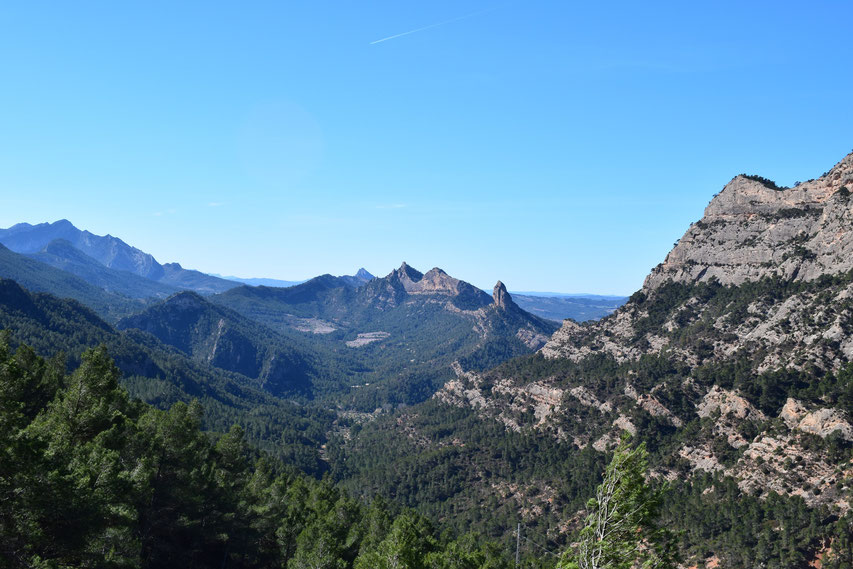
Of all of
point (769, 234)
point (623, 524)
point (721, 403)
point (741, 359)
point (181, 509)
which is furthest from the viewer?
point (769, 234)

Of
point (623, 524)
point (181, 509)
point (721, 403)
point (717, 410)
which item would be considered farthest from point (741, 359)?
point (181, 509)

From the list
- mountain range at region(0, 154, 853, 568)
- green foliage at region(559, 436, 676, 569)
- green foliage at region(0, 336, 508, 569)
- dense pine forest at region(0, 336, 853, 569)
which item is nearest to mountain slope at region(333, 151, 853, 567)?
mountain range at region(0, 154, 853, 568)

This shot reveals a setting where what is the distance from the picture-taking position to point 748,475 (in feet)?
328

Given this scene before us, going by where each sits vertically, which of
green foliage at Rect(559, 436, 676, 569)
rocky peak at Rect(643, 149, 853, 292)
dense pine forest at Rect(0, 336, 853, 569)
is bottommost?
dense pine forest at Rect(0, 336, 853, 569)

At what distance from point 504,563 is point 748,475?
215 ft

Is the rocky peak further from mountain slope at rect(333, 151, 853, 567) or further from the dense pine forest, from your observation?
the dense pine forest

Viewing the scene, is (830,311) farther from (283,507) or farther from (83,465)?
(83,465)

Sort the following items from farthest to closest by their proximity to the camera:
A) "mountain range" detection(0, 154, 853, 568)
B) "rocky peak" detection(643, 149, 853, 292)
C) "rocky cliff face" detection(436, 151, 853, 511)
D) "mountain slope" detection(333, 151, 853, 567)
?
Answer: 1. "rocky peak" detection(643, 149, 853, 292)
2. "rocky cliff face" detection(436, 151, 853, 511)
3. "mountain slope" detection(333, 151, 853, 567)
4. "mountain range" detection(0, 154, 853, 568)

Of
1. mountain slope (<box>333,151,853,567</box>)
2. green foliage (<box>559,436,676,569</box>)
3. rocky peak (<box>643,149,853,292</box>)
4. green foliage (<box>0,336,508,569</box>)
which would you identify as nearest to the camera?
green foliage (<box>559,436,676,569</box>)

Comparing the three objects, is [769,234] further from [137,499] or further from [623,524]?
[137,499]

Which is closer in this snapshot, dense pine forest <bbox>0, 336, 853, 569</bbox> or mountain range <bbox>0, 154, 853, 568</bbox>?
dense pine forest <bbox>0, 336, 853, 569</bbox>

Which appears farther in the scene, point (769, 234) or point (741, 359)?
point (769, 234)

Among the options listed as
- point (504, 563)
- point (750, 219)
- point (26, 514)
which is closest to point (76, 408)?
point (26, 514)

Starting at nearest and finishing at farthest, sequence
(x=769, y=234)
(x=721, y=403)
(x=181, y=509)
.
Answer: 1. (x=181, y=509)
2. (x=721, y=403)
3. (x=769, y=234)
